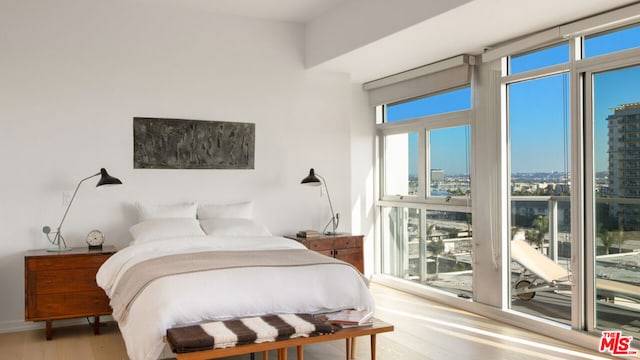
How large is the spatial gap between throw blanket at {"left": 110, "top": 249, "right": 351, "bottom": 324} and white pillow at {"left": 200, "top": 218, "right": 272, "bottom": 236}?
73 cm

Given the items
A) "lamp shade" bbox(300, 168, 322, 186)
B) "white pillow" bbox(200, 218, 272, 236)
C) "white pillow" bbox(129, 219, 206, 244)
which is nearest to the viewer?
"white pillow" bbox(129, 219, 206, 244)

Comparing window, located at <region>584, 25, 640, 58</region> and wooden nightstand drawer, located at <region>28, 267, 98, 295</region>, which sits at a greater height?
window, located at <region>584, 25, 640, 58</region>

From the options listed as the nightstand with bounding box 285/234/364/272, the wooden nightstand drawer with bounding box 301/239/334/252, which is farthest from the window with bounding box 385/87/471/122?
the wooden nightstand drawer with bounding box 301/239/334/252

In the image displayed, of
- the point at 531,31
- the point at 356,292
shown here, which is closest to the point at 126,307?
the point at 356,292

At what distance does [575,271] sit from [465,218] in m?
1.37

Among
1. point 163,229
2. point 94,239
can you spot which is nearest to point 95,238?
point 94,239

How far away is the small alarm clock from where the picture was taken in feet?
15.5

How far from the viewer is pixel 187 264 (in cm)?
368

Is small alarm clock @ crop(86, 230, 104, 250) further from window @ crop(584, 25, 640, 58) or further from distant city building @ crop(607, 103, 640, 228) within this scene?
window @ crop(584, 25, 640, 58)

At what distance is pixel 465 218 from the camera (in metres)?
5.50

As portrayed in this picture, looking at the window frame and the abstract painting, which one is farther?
the window frame

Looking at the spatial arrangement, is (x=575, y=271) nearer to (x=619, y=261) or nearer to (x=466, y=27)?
(x=619, y=261)

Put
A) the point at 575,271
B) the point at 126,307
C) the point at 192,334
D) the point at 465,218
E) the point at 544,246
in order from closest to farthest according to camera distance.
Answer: the point at 192,334, the point at 126,307, the point at 575,271, the point at 544,246, the point at 465,218

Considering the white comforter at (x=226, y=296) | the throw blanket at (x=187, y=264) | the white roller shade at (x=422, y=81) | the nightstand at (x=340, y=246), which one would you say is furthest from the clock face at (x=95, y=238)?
the white roller shade at (x=422, y=81)
